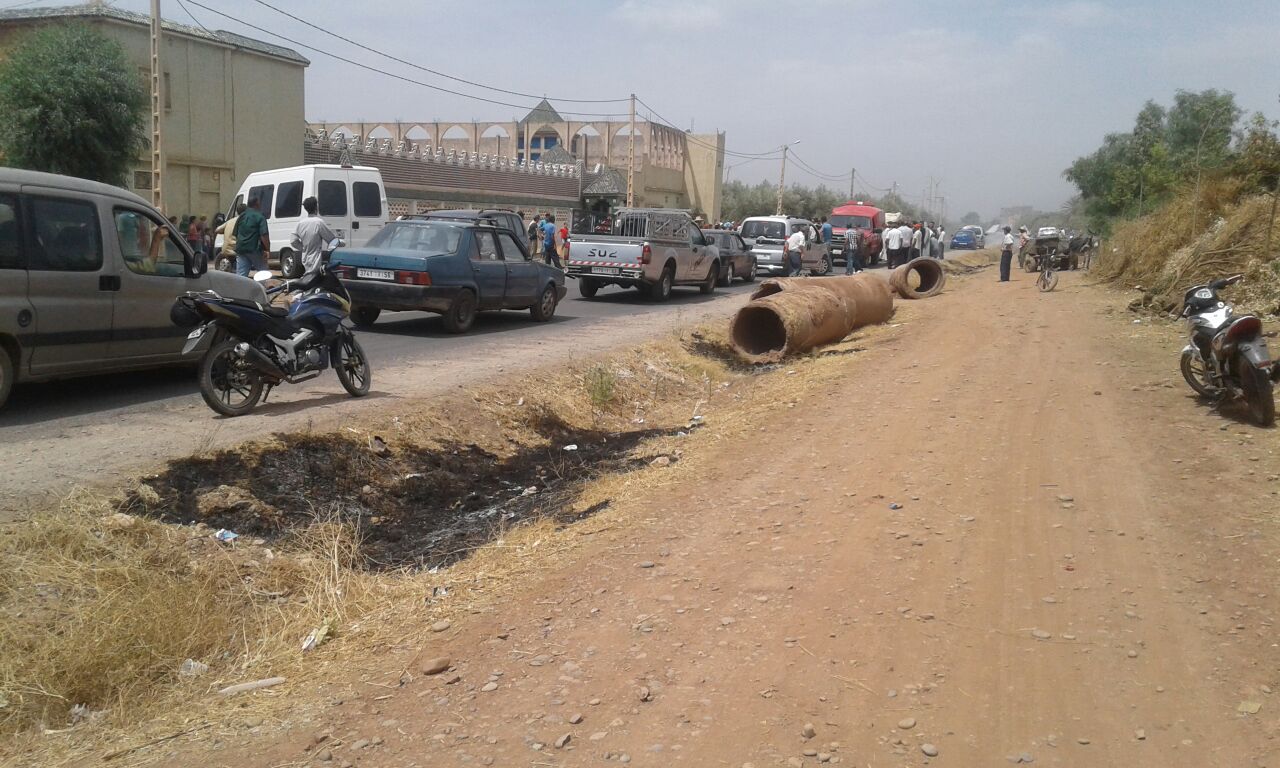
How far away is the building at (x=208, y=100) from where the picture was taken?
87.5 ft

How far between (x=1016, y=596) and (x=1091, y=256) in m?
33.7

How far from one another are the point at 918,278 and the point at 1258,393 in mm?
15716

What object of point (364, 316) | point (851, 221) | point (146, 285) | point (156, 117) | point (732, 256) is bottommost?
point (364, 316)

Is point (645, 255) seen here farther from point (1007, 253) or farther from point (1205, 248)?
point (1007, 253)

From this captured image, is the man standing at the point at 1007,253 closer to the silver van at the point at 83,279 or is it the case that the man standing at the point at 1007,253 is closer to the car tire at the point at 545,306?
the car tire at the point at 545,306

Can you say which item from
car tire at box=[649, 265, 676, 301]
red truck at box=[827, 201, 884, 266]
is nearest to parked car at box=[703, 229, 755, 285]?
car tire at box=[649, 265, 676, 301]

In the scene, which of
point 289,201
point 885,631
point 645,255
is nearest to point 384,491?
point 885,631

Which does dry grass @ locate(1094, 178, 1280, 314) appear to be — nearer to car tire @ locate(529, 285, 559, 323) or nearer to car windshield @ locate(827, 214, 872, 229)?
car tire @ locate(529, 285, 559, 323)

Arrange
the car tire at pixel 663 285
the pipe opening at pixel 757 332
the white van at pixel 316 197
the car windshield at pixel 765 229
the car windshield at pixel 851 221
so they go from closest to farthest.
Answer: the pipe opening at pixel 757 332
the white van at pixel 316 197
the car tire at pixel 663 285
the car windshield at pixel 765 229
the car windshield at pixel 851 221

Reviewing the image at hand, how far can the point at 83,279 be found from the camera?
781 centimetres

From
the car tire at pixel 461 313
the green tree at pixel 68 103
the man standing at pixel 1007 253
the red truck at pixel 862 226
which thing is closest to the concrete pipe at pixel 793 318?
the car tire at pixel 461 313

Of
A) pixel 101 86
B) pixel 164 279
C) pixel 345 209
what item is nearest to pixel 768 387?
pixel 164 279

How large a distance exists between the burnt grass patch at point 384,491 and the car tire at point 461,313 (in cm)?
536

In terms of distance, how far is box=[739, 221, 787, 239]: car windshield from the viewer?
30.3 metres
